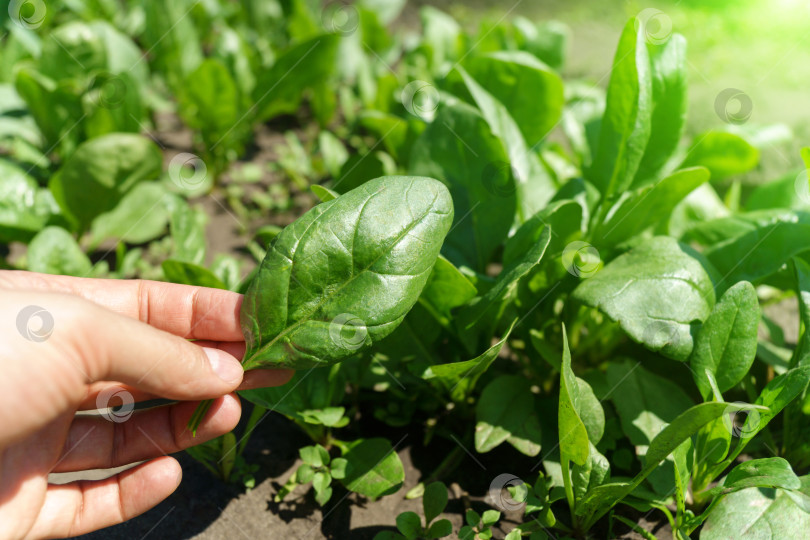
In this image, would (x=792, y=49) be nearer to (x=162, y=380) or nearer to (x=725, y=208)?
(x=725, y=208)

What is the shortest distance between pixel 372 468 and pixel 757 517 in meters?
0.70

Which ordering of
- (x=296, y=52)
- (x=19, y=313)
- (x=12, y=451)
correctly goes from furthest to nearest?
(x=296, y=52), (x=12, y=451), (x=19, y=313)

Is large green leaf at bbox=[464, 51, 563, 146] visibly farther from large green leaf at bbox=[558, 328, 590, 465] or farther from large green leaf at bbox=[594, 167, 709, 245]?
large green leaf at bbox=[558, 328, 590, 465]

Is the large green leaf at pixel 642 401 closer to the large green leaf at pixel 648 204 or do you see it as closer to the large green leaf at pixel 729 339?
A: the large green leaf at pixel 729 339

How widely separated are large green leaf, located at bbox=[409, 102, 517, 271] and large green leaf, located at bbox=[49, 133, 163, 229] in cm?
83

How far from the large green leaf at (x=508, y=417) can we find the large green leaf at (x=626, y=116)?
478 millimetres

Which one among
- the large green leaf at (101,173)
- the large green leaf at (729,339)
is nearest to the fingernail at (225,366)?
the large green leaf at (729,339)

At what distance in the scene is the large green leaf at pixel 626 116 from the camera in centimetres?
124

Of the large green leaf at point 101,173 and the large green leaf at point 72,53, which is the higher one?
the large green leaf at point 72,53

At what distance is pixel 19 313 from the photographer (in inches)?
34.8

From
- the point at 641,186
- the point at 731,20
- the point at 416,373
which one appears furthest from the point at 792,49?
the point at 416,373

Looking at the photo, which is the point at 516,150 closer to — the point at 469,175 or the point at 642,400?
the point at 469,175

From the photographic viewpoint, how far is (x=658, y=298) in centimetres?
111

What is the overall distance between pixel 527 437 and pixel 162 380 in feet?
2.31
